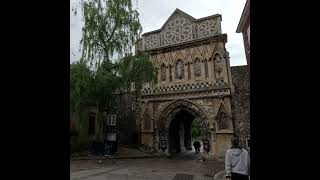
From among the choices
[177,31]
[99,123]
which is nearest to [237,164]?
[99,123]

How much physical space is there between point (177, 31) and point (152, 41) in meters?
2.16

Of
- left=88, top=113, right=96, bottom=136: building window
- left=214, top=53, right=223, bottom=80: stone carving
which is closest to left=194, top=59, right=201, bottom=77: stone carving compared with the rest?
left=214, top=53, right=223, bottom=80: stone carving

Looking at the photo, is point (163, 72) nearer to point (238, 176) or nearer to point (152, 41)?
point (152, 41)

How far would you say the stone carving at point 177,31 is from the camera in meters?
19.0

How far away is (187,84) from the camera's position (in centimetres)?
1809

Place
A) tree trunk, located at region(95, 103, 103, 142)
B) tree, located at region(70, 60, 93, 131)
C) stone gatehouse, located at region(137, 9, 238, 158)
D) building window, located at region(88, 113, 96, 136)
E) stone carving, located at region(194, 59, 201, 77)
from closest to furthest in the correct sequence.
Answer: tree, located at region(70, 60, 93, 131) → tree trunk, located at region(95, 103, 103, 142) → stone gatehouse, located at region(137, 9, 238, 158) → stone carving, located at region(194, 59, 201, 77) → building window, located at region(88, 113, 96, 136)

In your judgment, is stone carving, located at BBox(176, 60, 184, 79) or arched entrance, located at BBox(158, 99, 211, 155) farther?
stone carving, located at BBox(176, 60, 184, 79)

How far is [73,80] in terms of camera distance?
47.3ft

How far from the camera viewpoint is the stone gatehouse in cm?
1672

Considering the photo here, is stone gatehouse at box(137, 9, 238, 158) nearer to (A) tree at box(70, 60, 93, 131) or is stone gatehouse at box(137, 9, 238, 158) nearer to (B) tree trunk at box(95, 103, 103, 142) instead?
(B) tree trunk at box(95, 103, 103, 142)

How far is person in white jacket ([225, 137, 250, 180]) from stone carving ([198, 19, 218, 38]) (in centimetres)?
1476

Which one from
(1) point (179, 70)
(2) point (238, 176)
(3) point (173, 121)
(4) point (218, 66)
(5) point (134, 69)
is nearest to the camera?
(2) point (238, 176)

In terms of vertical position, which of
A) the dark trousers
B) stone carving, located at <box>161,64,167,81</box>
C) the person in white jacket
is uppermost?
stone carving, located at <box>161,64,167,81</box>
